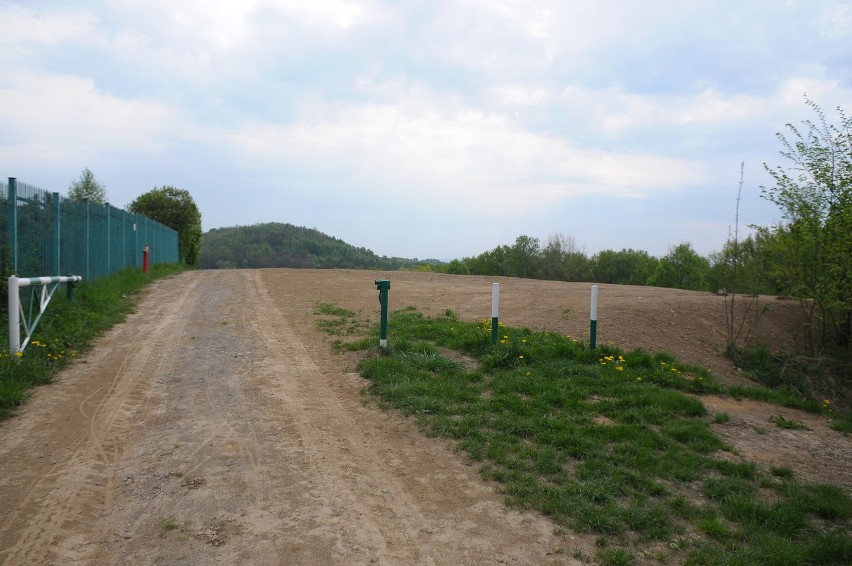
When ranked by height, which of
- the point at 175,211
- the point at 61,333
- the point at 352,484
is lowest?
the point at 352,484

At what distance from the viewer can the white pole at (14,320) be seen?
23.7 ft

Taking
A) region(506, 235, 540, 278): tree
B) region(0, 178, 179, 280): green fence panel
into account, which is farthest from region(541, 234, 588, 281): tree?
region(0, 178, 179, 280): green fence panel

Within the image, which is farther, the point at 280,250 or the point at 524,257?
the point at 280,250

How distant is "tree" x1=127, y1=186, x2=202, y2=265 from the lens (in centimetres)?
3528

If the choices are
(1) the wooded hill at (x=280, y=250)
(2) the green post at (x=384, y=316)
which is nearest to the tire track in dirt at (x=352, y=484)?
(2) the green post at (x=384, y=316)

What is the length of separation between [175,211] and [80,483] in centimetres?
3496

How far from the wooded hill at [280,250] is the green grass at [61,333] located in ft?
116

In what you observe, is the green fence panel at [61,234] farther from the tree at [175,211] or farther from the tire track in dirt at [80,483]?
the tree at [175,211]

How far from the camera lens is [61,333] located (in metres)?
A: 8.70

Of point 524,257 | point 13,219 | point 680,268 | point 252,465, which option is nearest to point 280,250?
point 524,257

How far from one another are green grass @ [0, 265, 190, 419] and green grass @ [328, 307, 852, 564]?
3.81m

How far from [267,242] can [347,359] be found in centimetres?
5586

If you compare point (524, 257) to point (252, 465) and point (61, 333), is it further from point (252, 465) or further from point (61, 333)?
point (252, 465)

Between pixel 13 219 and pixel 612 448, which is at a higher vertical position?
pixel 13 219
